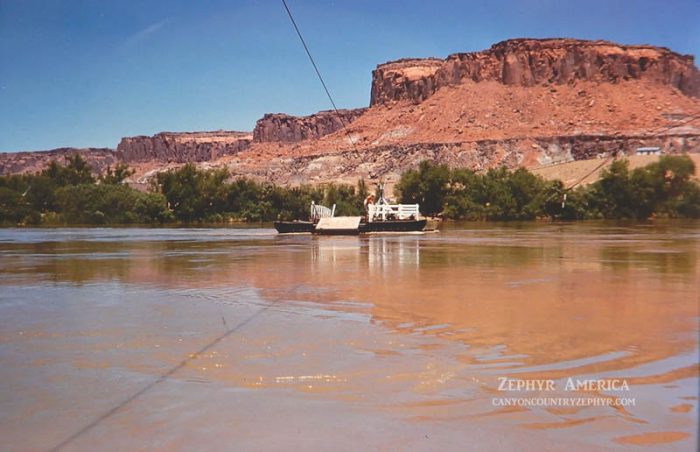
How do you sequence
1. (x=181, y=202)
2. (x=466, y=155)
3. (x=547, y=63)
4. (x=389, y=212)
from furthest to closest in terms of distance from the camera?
(x=547, y=63)
(x=466, y=155)
(x=181, y=202)
(x=389, y=212)

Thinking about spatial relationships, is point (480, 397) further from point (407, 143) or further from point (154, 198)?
point (407, 143)

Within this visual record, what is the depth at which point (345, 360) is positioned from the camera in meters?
7.34

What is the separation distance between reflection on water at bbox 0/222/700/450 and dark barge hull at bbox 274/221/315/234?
1385 inches

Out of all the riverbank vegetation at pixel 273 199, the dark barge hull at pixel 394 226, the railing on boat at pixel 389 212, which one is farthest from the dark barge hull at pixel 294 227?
the riverbank vegetation at pixel 273 199

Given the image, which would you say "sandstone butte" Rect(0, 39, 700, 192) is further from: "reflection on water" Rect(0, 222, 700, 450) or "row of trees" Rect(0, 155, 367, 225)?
"reflection on water" Rect(0, 222, 700, 450)

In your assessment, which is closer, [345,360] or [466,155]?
[345,360]

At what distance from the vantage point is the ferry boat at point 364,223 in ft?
155

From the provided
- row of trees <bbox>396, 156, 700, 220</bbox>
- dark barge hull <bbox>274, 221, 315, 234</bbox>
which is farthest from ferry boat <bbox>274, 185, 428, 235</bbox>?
row of trees <bbox>396, 156, 700, 220</bbox>

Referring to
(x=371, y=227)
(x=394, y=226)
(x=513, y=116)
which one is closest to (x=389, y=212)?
(x=394, y=226)

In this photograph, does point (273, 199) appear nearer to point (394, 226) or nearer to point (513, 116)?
point (394, 226)

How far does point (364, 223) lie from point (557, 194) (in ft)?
99.7

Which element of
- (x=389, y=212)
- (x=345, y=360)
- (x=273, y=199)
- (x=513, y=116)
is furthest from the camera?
(x=513, y=116)

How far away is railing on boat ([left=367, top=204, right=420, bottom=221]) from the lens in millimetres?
52391

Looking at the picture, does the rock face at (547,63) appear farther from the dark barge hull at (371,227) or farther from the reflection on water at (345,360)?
the reflection on water at (345,360)
